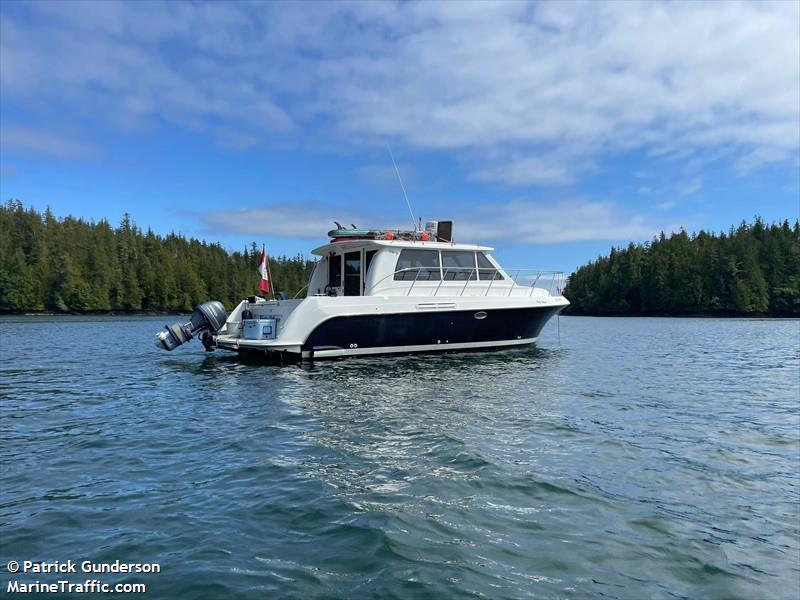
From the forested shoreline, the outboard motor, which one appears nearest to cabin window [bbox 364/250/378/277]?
the outboard motor

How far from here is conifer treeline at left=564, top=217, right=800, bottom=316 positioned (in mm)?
80062

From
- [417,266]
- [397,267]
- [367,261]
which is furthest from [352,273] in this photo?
[417,266]

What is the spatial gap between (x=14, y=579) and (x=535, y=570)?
11.9 ft

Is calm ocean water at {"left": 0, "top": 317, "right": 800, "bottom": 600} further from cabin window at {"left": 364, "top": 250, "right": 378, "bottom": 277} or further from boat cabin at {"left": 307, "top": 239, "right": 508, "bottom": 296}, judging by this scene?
cabin window at {"left": 364, "top": 250, "right": 378, "bottom": 277}

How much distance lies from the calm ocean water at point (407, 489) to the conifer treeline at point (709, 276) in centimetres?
8145

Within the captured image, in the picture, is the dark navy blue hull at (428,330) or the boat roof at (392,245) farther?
the boat roof at (392,245)

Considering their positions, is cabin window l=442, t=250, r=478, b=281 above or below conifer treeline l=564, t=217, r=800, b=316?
below

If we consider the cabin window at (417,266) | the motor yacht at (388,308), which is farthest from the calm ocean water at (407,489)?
the cabin window at (417,266)

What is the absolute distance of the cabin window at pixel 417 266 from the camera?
683 inches

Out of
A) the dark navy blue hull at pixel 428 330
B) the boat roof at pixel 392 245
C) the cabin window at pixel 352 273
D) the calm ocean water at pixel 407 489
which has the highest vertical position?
the boat roof at pixel 392 245

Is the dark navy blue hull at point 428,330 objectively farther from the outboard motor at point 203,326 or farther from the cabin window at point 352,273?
the outboard motor at point 203,326

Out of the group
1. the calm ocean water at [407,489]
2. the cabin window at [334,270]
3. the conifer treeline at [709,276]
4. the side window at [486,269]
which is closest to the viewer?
the calm ocean water at [407,489]

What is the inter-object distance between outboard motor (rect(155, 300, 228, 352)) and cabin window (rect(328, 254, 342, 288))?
378cm

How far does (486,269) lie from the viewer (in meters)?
19.0
